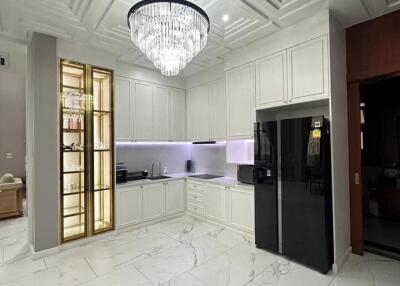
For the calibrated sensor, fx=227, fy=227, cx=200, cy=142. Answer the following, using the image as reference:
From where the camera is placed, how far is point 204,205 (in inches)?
164

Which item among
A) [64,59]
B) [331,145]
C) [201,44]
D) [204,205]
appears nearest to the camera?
[201,44]

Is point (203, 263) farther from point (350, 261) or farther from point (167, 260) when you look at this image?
point (350, 261)

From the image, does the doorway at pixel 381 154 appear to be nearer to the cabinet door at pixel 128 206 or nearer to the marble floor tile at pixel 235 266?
the marble floor tile at pixel 235 266

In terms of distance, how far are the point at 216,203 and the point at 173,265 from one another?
56.5 inches

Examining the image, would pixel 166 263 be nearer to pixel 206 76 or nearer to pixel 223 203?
pixel 223 203

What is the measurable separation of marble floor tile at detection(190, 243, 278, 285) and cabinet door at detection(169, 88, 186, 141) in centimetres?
245

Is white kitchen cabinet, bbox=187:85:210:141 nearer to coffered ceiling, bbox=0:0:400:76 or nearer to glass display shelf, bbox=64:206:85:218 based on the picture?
coffered ceiling, bbox=0:0:400:76

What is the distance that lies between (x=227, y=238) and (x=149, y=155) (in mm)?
2259

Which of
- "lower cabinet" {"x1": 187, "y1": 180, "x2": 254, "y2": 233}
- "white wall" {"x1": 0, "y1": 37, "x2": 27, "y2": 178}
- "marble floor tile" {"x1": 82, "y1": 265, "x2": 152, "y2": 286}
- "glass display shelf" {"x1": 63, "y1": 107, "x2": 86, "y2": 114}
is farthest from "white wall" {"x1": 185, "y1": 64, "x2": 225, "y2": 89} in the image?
"white wall" {"x1": 0, "y1": 37, "x2": 27, "y2": 178}

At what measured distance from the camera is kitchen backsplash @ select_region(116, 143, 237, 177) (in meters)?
4.39

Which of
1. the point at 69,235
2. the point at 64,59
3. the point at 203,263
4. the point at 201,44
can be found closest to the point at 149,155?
the point at 69,235

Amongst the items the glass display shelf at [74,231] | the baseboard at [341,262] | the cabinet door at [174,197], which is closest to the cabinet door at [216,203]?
the cabinet door at [174,197]

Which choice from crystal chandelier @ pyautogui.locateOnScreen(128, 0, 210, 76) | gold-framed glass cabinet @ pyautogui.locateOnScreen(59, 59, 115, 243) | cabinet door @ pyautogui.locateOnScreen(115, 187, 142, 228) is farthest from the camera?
cabinet door @ pyautogui.locateOnScreen(115, 187, 142, 228)

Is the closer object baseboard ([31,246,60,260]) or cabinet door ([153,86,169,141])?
baseboard ([31,246,60,260])
